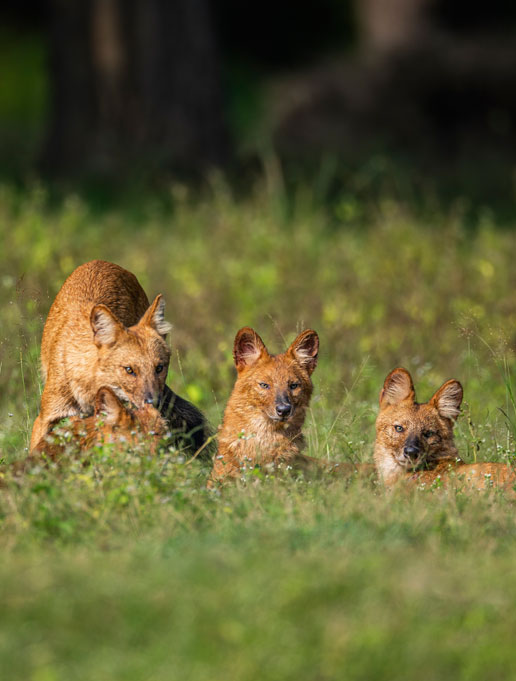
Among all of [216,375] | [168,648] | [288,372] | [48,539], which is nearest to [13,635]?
[168,648]

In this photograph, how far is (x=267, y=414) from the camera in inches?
256

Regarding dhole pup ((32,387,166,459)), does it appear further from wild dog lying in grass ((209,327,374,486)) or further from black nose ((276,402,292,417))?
black nose ((276,402,292,417))

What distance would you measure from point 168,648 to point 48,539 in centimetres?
134

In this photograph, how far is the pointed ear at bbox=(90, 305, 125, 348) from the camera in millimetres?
6227

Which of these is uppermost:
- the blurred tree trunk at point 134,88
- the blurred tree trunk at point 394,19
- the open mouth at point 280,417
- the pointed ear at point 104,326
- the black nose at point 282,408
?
the blurred tree trunk at point 394,19

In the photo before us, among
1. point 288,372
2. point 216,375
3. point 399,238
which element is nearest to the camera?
point 288,372

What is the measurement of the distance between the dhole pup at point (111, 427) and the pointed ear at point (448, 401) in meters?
1.72

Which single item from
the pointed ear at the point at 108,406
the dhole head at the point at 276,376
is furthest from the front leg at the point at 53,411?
the dhole head at the point at 276,376

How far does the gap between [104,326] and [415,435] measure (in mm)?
1919

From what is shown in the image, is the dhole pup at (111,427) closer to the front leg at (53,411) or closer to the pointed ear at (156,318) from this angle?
the front leg at (53,411)

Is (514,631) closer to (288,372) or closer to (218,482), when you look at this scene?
(218,482)

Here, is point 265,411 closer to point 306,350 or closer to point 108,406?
point 306,350

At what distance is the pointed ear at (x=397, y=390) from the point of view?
6922mm

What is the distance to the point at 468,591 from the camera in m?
4.53
